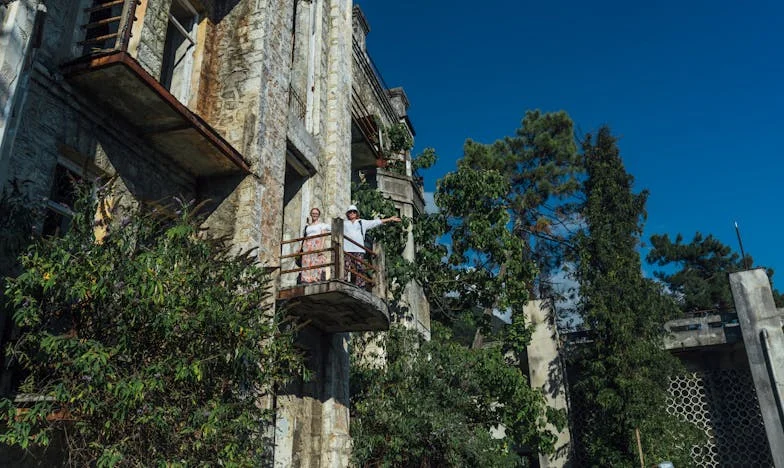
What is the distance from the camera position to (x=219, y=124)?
9516mm

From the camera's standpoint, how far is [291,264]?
34.8ft

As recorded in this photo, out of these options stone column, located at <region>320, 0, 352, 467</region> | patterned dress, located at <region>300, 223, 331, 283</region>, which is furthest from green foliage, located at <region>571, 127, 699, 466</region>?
patterned dress, located at <region>300, 223, 331, 283</region>

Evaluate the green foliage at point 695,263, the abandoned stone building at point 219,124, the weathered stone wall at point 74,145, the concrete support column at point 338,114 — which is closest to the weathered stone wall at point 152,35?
the abandoned stone building at point 219,124

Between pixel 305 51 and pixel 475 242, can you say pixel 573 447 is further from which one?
pixel 305 51

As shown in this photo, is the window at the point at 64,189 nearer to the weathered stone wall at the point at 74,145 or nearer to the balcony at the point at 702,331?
the weathered stone wall at the point at 74,145

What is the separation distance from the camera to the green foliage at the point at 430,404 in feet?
38.4

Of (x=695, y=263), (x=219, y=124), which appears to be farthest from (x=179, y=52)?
(x=695, y=263)

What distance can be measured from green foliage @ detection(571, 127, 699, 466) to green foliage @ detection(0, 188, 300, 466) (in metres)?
13.3

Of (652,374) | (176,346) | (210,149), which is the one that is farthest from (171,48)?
(652,374)

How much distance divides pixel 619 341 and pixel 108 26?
14.9 meters

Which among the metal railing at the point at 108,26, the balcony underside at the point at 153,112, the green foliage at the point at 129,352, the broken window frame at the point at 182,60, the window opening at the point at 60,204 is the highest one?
the broken window frame at the point at 182,60

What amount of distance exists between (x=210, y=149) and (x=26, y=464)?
4.41 meters

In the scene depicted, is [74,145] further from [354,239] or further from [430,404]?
[430,404]

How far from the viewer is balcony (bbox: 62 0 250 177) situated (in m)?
6.79
